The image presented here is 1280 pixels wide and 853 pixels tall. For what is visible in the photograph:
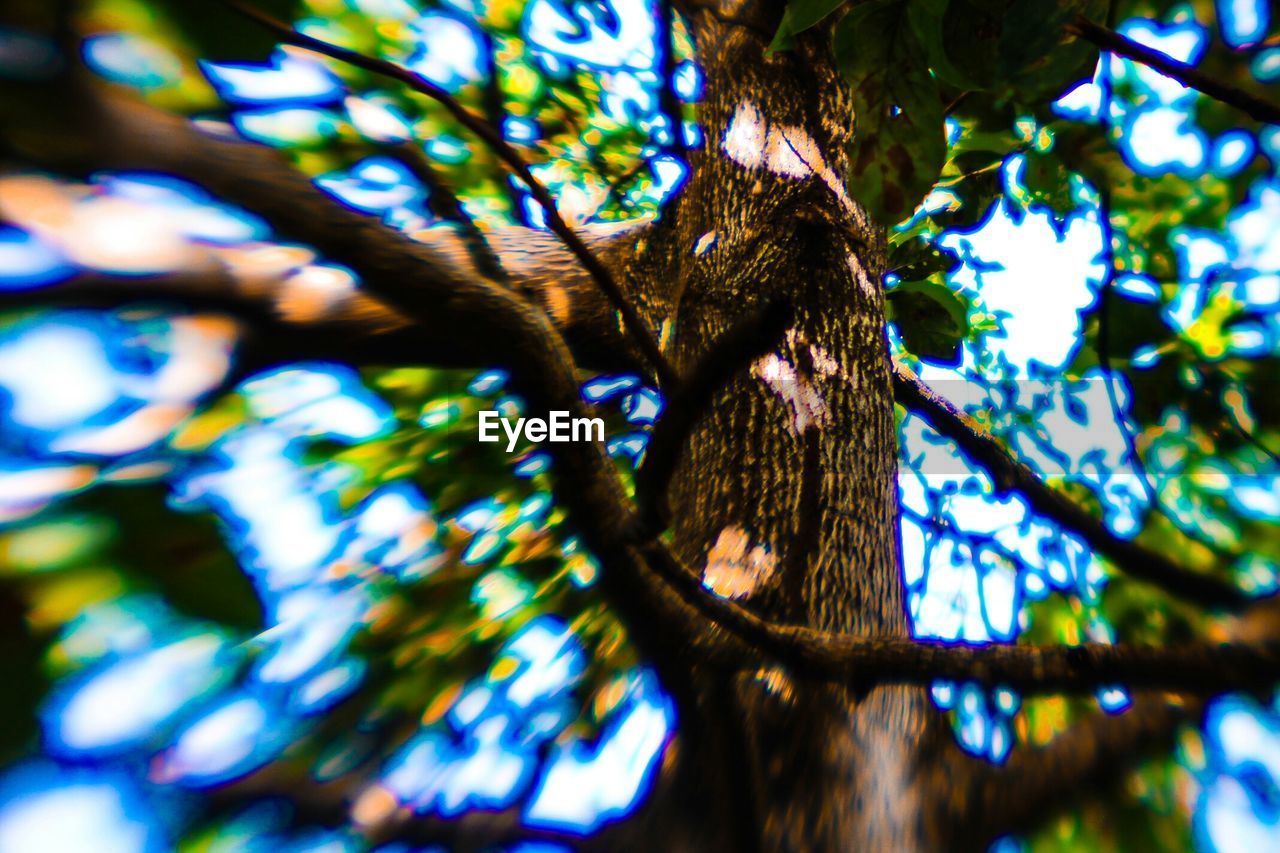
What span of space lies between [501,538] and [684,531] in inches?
31.2

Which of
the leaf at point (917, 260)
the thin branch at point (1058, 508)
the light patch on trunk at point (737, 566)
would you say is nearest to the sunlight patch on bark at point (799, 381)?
the light patch on trunk at point (737, 566)

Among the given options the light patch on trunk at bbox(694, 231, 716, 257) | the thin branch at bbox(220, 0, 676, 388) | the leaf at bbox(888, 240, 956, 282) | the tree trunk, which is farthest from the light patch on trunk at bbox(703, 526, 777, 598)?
the leaf at bbox(888, 240, 956, 282)

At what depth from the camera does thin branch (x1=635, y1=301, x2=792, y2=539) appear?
0.46 m

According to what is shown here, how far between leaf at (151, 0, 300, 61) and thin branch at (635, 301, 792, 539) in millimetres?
362

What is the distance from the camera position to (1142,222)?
1340mm

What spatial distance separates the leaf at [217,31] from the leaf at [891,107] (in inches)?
22.8

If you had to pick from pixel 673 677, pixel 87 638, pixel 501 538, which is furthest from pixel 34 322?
pixel 501 538

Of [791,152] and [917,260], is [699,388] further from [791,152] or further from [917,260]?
[917,260]

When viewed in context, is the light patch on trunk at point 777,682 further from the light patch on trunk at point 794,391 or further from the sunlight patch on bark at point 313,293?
the sunlight patch on bark at point 313,293

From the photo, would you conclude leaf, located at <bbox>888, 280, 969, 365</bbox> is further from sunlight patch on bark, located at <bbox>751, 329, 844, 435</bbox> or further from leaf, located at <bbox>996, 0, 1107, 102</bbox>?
leaf, located at <bbox>996, 0, 1107, 102</bbox>

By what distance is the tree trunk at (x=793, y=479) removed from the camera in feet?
2.48

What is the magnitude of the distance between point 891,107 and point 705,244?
0.67 metres

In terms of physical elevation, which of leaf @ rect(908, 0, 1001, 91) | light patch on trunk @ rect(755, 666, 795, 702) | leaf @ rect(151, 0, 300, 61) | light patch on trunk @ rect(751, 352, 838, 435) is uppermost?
leaf @ rect(908, 0, 1001, 91)

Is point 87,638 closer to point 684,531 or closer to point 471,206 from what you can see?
point 684,531
